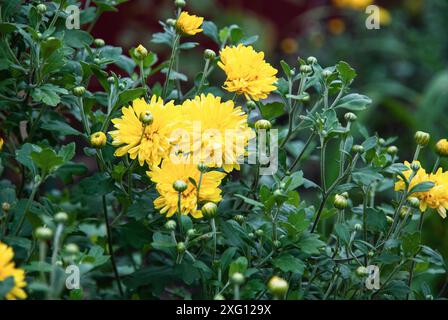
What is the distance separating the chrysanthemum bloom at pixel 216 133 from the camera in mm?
972

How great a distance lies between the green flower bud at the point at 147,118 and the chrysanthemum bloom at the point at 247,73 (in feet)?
0.52

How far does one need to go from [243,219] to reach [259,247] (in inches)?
2.6

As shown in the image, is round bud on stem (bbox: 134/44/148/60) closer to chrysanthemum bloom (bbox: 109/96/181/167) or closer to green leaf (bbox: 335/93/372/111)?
chrysanthemum bloom (bbox: 109/96/181/167)

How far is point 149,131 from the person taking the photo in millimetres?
1002

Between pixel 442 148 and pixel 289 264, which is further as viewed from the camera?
pixel 442 148

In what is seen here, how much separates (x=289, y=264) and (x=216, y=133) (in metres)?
0.22

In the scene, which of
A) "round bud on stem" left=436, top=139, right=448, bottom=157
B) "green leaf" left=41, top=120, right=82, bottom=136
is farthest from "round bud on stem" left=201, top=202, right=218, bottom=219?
"round bud on stem" left=436, top=139, right=448, bottom=157

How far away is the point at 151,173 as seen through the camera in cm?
100

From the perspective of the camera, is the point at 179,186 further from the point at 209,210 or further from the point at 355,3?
the point at 355,3

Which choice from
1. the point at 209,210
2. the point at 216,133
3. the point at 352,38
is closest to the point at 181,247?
the point at 209,210

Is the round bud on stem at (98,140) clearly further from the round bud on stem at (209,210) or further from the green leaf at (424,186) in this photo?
the green leaf at (424,186)

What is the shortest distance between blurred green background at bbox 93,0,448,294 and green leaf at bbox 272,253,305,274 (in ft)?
6.31
